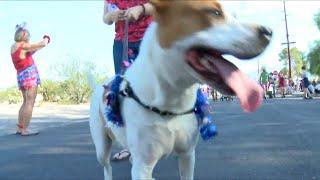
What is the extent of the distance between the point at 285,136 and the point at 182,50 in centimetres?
540

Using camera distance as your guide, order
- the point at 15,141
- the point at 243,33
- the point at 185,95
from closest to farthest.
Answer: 1. the point at 243,33
2. the point at 185,95
3. the point at 15,141

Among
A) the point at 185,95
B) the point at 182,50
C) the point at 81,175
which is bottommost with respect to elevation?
the point at 81,175

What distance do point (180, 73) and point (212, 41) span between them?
284mm

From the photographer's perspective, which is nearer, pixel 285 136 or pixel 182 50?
pixel 182 50

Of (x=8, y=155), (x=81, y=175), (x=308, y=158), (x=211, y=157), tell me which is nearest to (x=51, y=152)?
(x=8, y=155)

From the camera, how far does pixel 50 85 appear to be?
27.8m

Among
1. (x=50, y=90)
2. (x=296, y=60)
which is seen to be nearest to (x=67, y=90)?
(x=50, y=90)

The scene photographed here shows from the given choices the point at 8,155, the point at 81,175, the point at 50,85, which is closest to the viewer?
the point at 81,175

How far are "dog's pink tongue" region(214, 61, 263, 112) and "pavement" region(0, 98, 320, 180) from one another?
8.17 feet

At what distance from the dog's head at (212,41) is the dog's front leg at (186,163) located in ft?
2.61

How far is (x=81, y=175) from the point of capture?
5770 mm

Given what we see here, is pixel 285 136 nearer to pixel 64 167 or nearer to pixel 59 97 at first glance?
pixel 64 167

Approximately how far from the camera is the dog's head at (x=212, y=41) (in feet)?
8.96

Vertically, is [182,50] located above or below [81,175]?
above
